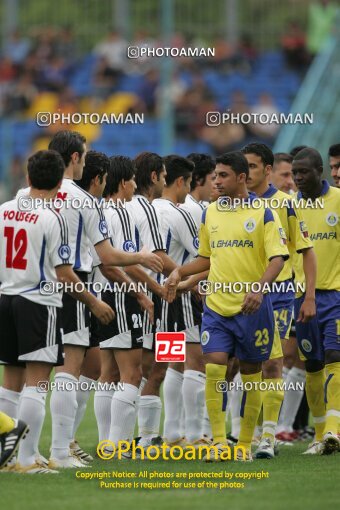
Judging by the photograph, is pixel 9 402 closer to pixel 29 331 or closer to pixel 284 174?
pixel 29 331

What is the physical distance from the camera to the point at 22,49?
28.6m

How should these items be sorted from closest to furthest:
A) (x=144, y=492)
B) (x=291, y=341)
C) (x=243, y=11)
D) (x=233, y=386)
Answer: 1. (x=144, y=492)
2. (x=233, y=386)
3. (x=291, y=341)
4. (x=243, y=11)

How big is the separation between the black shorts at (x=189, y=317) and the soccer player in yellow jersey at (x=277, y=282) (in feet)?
2.59

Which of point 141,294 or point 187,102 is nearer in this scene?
point 141,294

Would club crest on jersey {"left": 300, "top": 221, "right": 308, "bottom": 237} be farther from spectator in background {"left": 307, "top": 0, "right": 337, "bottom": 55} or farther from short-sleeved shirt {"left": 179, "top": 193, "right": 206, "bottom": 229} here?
spectator in background {"left": 307, "top": 0, "right": 337, "bottom": 55}

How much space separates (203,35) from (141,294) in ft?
66.4

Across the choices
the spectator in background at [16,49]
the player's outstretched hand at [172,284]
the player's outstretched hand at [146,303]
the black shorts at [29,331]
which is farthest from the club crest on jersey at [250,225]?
the spectator in background at [16,49]

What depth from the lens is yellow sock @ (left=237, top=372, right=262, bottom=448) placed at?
9.47 meters

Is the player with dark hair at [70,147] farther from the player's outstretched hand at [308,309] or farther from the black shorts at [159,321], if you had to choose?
the player's outstretched hand at [308,309]

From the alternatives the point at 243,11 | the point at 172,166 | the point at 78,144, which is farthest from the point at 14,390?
the point at 243,11

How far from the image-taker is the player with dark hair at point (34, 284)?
27.9 ft

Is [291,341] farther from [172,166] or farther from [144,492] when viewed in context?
[144,492]

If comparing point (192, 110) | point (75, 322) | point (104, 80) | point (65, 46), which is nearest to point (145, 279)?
point (75, 322)

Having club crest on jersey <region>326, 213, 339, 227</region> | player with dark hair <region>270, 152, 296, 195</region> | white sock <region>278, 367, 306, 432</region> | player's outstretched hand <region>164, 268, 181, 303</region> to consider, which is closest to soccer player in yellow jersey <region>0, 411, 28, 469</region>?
player's outstretched hand <region>164, 268, 181, 303</region>
